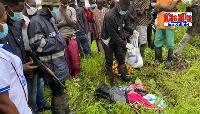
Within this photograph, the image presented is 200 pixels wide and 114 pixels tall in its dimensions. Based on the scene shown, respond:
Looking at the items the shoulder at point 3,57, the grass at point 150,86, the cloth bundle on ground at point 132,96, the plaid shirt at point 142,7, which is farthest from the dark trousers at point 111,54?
the shoulder at point 3,57

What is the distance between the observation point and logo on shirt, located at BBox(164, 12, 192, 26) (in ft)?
16.5

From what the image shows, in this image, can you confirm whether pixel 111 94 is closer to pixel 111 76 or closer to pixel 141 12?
pixel 111 76

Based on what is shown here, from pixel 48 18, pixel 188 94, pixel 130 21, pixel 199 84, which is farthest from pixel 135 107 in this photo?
pixel 130 21

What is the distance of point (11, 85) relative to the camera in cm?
161

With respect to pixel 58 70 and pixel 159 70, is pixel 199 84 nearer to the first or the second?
pixel 159 70

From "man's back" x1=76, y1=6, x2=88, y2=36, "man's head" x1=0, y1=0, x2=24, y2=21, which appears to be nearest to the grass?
"man's back" x1=76, y1=6, x2=88, y2=36

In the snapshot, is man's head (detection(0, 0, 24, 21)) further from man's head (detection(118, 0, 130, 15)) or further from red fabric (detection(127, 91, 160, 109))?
red fabric (detection(127, 91, 160, 109))

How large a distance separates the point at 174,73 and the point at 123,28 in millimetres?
1457

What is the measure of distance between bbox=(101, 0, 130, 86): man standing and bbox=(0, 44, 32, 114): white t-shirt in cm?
255

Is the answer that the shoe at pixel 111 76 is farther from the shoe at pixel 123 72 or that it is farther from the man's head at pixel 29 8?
the man's head at pixel 29 8

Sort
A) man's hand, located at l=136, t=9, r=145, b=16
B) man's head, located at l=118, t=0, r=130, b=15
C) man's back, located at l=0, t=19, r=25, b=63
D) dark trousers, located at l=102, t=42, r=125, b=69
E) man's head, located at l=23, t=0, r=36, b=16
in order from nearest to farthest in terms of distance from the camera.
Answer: man's back, located at l=0, t=19, r=25, b=63
man's head, located at l=23, t=0, r=36, b=16
man's head, located at l=118, t=0, r=130, b=15
dark trousers, located at l=102, t=42, r=125, b=69
man's hand, located at l=136, t=9, r=145, b=16

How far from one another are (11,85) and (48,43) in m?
1.30

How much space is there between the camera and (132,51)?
4.49 meters

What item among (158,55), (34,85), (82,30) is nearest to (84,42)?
(82,30)
